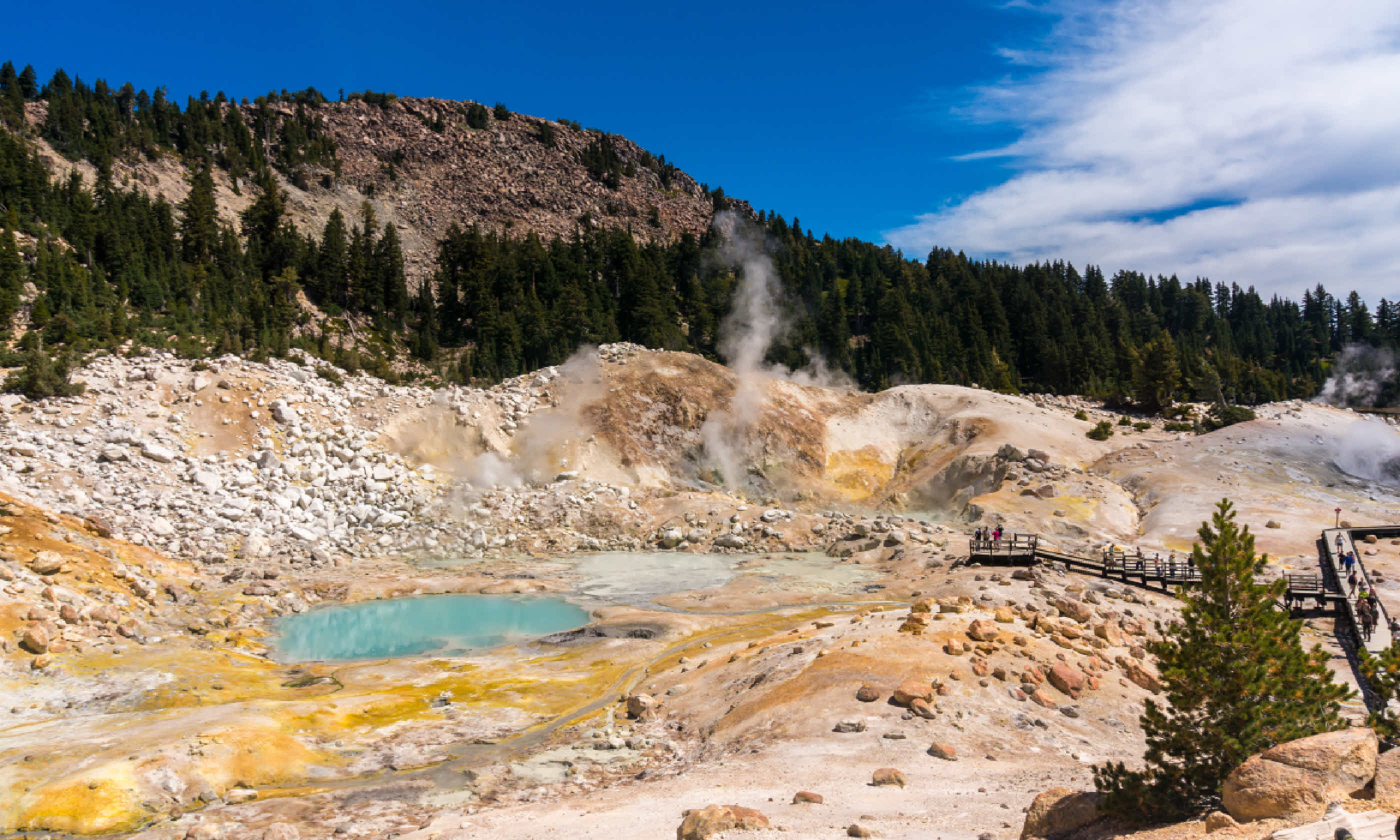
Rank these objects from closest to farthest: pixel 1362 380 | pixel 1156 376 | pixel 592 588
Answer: pixel 592 588 → pixel 1156 376 → pixel 1362 380

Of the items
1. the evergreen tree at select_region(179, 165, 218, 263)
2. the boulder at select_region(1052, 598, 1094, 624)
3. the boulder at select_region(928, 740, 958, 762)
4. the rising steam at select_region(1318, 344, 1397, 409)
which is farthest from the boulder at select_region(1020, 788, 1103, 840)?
the rising steam at select_region(1318, 344, 1397, 409)

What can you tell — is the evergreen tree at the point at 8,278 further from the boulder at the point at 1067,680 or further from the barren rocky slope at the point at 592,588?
the boulder at the point at 1067,680

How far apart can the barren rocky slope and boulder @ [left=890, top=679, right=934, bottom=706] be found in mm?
353

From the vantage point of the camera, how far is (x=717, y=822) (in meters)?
11.5

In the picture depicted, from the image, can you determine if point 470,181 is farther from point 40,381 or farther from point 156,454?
point 156,454

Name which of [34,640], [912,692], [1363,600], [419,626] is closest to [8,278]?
[34,640]

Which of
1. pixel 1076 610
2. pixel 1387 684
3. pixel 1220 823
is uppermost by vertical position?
pixel 1387 684

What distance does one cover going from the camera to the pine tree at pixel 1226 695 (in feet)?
33.0

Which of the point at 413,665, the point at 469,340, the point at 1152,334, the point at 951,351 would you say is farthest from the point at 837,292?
the point at 413,665

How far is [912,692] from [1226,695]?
8246 mm

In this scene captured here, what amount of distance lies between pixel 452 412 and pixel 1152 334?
348 feet

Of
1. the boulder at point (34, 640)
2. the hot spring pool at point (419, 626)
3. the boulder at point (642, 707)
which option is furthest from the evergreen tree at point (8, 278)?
the boulder at point (642, 707)

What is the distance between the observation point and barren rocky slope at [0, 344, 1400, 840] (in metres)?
15.2

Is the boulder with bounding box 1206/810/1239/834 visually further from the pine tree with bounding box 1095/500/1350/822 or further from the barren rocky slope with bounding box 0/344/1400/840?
the barren rocky slope with bounding box 0/344/1400/840
